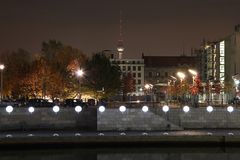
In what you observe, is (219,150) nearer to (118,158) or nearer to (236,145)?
(236,145)

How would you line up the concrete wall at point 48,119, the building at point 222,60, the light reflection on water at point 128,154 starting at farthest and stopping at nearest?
1. the building at point 222,60
2. the concrete wall at point 48,119
3. the light reflection on water at point 128,154

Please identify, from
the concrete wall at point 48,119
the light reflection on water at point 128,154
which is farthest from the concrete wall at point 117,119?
the light reflection on water at point 128,154

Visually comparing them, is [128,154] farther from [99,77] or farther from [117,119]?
[99,77]

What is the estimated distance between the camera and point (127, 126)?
54.3 meters

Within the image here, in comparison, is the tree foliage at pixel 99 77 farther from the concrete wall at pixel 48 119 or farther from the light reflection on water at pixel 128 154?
the light reflection on water at pixel 128 154

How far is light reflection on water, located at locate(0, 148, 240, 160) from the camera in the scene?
45156mm

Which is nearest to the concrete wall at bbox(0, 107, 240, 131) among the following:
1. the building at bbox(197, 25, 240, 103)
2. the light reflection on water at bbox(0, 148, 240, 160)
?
the light reflection on water at bbox(0, 148, 240, 160)

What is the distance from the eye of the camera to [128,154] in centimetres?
4672

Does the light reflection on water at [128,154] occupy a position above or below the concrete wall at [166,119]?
below

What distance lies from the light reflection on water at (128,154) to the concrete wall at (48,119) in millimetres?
6630

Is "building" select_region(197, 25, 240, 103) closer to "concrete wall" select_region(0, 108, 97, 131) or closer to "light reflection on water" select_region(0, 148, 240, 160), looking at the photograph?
"concrete wall" select_region(0, 108, 97, 131)

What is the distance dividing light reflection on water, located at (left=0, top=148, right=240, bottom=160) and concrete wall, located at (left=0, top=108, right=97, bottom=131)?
663 centimetres

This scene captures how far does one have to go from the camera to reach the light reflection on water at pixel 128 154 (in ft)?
148

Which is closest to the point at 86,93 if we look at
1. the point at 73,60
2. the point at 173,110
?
the point at 73,60
